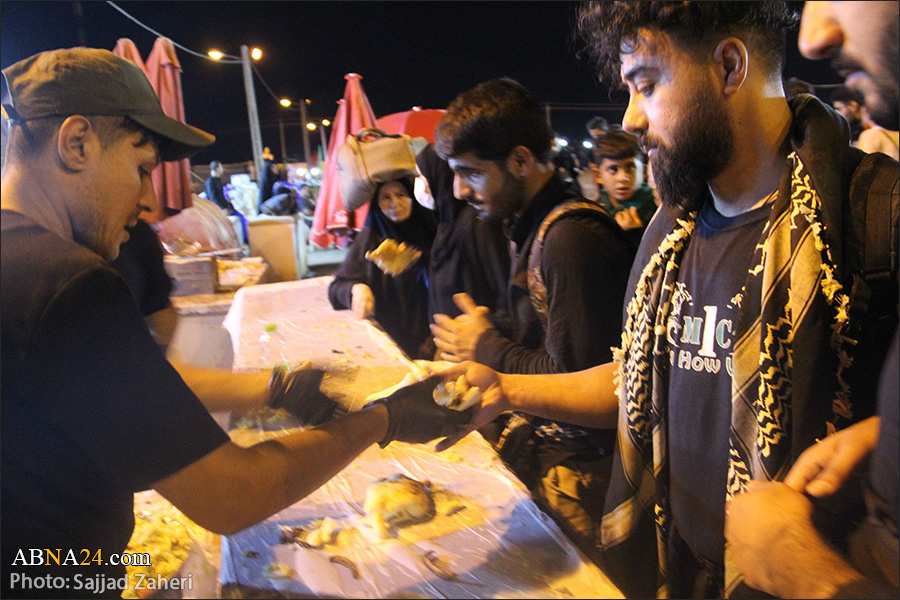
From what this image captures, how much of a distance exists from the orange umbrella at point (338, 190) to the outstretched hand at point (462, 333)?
113 centimetres

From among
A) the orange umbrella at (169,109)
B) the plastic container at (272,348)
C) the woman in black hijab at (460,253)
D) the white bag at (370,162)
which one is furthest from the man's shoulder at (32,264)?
the white bag at (370,162)

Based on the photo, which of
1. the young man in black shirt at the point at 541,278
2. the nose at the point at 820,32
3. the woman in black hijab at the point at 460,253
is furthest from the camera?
the woman in black hijab at the point at 460,253

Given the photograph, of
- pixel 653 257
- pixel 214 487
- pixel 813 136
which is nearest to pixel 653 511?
pixel 653 257

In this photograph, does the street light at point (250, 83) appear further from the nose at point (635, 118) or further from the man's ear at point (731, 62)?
the man's ear at point (731, 62)

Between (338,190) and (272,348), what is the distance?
48.3 inches

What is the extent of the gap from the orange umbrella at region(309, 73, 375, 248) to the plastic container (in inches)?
34.2

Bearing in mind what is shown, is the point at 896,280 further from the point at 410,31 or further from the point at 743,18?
the point at 410,31

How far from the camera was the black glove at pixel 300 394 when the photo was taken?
55.6 inches

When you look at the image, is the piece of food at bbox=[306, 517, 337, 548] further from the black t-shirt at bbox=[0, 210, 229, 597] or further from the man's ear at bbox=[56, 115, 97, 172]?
the man's ear at bbox=[56, 115, 97, 172]

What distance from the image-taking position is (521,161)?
1807mm

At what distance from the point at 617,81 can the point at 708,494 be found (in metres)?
1.03

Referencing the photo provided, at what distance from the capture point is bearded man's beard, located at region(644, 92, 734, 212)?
106cm

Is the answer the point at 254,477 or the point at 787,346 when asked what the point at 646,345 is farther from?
the point at 254,477

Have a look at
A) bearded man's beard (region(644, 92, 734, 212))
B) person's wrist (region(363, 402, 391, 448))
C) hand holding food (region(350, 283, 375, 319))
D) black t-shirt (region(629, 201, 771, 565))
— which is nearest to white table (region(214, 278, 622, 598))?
person's wrist (region(363, 402, 391, 448))
